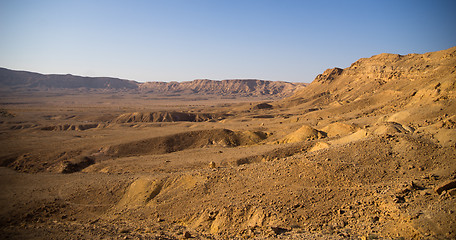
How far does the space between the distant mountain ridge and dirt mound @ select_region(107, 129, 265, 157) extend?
407ft

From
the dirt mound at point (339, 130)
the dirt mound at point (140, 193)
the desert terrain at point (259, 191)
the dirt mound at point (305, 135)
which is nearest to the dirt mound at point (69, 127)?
the desert terrain at point (259, 191)

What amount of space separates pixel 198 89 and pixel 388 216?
6756 inches

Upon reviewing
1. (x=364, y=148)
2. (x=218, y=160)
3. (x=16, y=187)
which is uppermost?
(x=364, y=148)

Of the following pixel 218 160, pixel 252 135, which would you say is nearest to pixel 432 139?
pixel 218 160

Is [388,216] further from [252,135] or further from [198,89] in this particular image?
[198,89]

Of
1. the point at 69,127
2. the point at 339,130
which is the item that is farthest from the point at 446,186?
the point at 69,127

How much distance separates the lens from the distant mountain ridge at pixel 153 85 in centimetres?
14725

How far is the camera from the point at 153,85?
7392 inches

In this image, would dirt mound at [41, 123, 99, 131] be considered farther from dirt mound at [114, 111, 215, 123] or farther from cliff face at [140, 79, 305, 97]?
cliff face at [140, 79, 305, 97]

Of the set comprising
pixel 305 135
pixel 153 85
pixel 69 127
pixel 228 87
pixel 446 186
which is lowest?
pixel 69 127

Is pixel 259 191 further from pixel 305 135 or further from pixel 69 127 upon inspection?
pixel 69 127

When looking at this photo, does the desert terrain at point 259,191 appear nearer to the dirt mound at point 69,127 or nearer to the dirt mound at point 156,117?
the dirt mound at point 69,127

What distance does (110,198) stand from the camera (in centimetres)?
1393

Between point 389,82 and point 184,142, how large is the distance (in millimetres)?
37539
